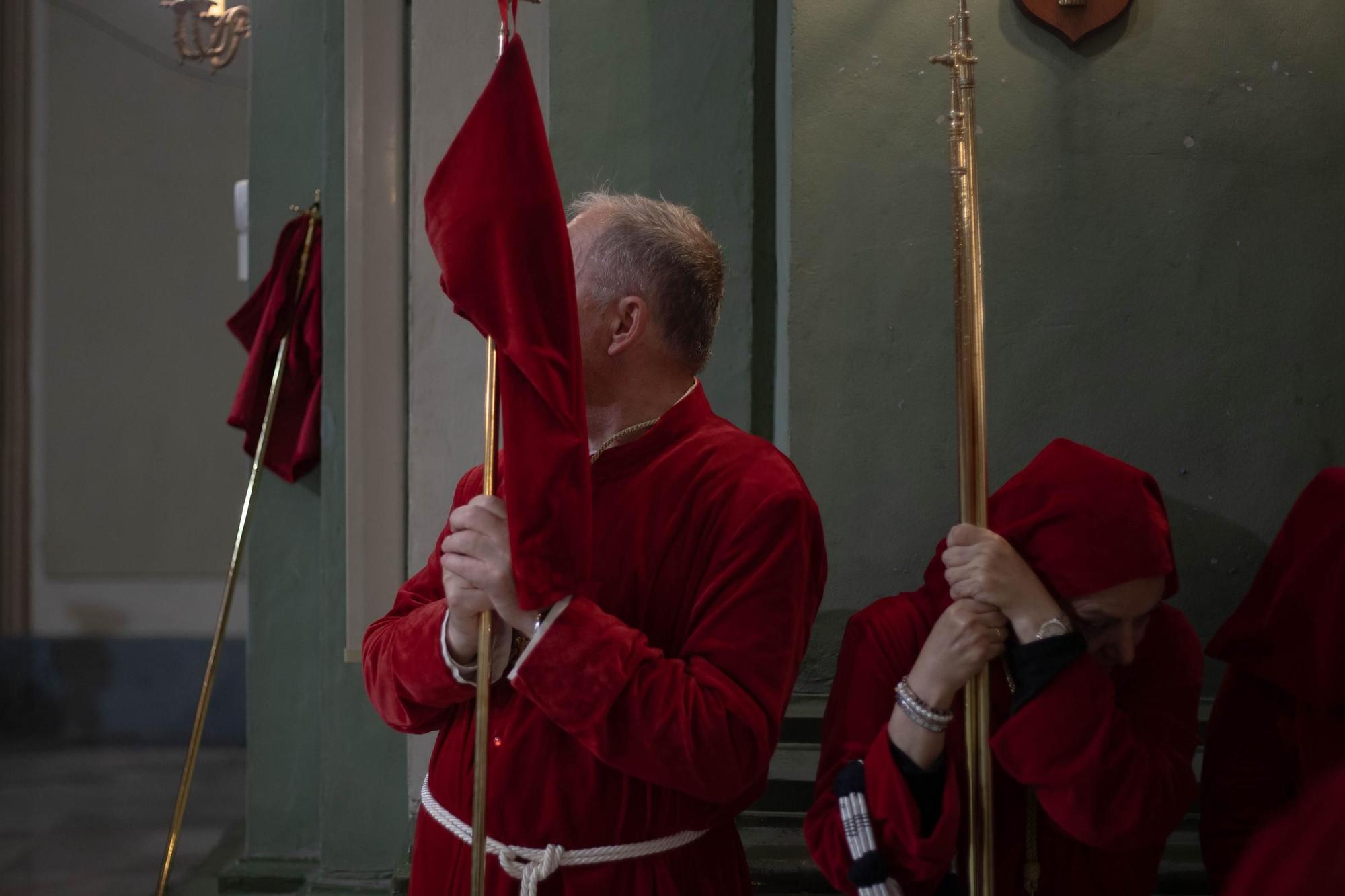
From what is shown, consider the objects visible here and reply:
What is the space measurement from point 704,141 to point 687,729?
1541mm

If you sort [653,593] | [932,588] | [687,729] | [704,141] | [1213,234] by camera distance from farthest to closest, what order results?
[704,141] < [1213,234] < [932,588] < [653,593] < [687,729]

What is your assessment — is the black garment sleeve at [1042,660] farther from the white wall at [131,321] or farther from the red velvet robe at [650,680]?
the white wall at [131,321]

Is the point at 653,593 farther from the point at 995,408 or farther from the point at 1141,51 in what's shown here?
the point at 1141,51

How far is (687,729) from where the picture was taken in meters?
1.38

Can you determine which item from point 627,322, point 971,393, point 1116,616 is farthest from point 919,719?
point 627,322

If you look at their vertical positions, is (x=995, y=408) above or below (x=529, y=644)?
above

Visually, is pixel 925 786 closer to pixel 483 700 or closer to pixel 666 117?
pixel 483 700

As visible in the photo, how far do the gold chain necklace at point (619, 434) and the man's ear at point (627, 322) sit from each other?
0.33 feet

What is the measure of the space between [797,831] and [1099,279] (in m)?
1.19

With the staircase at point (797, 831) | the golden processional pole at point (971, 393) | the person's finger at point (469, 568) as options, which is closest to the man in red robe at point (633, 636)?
the person's finger at point (469, 568)

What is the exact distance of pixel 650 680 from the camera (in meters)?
1.41

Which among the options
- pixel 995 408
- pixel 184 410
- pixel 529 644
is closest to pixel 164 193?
pixel 184 410

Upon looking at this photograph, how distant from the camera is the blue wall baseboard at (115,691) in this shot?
21.8 feet

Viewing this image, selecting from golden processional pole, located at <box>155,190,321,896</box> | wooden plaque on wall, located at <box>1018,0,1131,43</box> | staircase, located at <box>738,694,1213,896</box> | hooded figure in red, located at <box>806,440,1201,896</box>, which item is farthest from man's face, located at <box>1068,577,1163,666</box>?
golden processional pole, located at <box>155,190,321,896</box>
